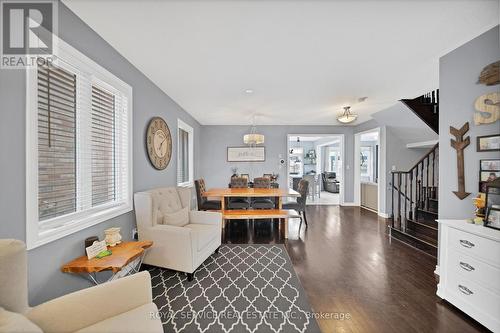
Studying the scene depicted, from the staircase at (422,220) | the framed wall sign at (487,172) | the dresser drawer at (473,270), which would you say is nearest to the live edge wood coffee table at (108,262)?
the dresser drawer at (473,270)

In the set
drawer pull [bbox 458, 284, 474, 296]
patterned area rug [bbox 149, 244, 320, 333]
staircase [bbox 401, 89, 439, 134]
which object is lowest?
patterned area rug [bbox 149, 244, 320, 333]

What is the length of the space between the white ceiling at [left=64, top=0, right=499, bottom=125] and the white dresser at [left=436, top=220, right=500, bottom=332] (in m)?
1.79

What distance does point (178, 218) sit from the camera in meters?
2.68

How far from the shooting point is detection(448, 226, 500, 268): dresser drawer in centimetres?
154

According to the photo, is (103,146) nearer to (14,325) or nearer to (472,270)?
(14,325)

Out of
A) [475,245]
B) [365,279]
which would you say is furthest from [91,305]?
[475,245]

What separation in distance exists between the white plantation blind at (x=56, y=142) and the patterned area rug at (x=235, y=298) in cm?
122

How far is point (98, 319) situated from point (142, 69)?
8.73 ft

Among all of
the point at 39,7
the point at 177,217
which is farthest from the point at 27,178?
the point at 177,217

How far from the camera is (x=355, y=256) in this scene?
286 cm

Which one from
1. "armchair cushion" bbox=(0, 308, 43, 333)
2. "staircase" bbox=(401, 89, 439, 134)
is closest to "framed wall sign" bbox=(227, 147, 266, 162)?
"staircase" bbox=(401, 89, 439, 134)

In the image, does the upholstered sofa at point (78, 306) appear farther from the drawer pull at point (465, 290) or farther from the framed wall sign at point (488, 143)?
the framed wall sign at point (488, 143)

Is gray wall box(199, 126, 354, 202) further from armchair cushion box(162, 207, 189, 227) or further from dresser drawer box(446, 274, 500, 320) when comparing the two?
dresser drawer box(446, 274, 500, 320)

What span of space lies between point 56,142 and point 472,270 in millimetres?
3508
